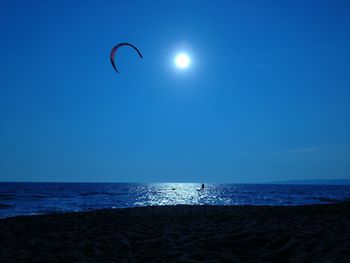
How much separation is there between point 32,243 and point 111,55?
508 inches

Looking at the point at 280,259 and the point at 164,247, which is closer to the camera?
the point at 280,259

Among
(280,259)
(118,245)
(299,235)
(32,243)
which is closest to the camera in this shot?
(280,259)

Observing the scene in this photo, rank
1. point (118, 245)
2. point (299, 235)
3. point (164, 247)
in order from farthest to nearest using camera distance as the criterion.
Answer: point (118, 245) → point (164, 247) → point (299, 235)

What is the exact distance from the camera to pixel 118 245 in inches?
308

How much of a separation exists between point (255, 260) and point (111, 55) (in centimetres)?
1635

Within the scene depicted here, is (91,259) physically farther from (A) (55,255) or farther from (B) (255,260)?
(B) (255,260)

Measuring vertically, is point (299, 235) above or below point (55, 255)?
→ above

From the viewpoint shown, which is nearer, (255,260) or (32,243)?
(255,260)

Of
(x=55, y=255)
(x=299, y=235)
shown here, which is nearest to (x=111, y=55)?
(x=55, y=255)

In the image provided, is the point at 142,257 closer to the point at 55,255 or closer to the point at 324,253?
the point at 55,255

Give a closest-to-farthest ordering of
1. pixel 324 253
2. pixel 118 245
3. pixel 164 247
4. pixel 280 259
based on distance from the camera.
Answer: pixel 324 253 → pixel 280 259 → pixel 164 247 → pixel 118 245

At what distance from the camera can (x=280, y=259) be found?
16.1 feet

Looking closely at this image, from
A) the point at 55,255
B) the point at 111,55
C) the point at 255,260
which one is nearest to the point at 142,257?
the point at 55,255

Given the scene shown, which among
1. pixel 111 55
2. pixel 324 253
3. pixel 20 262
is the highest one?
pixel 111 55
